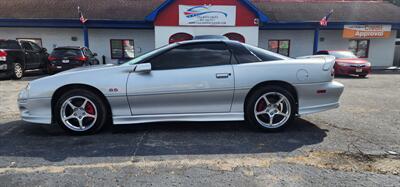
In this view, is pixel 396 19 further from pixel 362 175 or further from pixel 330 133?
pixel 362 175

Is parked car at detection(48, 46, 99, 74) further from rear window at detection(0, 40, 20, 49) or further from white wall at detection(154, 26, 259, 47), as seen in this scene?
white wall at detection(154, 26, 259, 47)

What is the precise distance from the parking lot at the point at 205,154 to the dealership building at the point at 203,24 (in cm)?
1077

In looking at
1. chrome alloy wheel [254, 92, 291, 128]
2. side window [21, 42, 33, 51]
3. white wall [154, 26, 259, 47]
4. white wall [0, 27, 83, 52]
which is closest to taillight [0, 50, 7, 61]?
side window [21, 42, 33, 51]

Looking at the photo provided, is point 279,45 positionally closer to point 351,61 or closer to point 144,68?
point 351,61

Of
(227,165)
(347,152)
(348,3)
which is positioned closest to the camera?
(227,165)

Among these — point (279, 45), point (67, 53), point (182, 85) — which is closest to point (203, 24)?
point (279, 45)

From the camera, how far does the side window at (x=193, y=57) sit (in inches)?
162

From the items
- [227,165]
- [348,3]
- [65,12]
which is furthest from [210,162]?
[348,3]

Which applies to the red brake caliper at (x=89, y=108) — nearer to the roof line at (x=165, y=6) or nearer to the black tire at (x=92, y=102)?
the black tire at (x=92, y=102)

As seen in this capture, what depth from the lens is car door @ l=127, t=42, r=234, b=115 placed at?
155 inches

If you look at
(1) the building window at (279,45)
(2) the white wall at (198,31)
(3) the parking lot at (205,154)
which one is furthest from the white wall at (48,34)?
(3) the parking lot at (205,154)

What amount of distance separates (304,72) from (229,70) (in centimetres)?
116

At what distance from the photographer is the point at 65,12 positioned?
1627 centimetres

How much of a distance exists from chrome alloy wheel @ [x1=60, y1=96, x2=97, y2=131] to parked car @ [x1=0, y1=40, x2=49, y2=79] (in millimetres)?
8419
